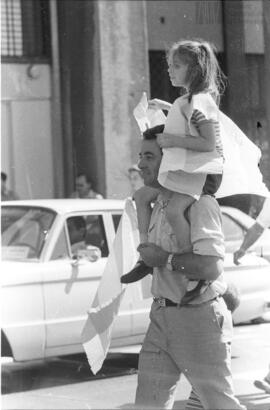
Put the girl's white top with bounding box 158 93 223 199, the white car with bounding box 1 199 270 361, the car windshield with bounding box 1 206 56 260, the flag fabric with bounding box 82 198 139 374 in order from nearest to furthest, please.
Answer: the girl's white top with bounding box 158 93 223 199, the flag fabric with bounding box 82 198 139 374, the white car with bounding box 1 199 270 361, the car windshield with bounding box 1 206 56 260

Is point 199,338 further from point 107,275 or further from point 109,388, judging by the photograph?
point 109,388

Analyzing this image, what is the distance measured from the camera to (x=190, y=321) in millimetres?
3523

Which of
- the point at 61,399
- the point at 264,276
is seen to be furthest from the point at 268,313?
the point at 61,399

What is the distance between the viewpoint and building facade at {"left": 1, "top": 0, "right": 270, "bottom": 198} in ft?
24.2

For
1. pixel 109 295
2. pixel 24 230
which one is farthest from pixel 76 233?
pixel 109 295

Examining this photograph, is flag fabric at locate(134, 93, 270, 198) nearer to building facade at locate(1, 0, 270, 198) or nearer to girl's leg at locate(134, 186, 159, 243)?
girl's leg at locate(134, 186, 159, 243)

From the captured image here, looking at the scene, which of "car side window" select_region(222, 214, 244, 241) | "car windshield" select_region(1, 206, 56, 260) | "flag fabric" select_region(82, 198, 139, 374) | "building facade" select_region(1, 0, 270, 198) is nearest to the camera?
"flag fabric" select_region(82, 198, 139, 374)

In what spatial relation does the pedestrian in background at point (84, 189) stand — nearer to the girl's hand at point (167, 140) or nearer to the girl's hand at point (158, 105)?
the girl's hand at point (158, 105)

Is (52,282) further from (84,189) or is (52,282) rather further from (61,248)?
(84,189)

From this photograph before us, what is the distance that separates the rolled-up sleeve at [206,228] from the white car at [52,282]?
2639 mm

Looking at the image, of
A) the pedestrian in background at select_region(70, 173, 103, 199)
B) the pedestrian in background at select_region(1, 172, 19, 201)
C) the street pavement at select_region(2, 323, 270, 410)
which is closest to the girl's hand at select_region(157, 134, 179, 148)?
the street pavement at select_region(2, 323, 270, 410)

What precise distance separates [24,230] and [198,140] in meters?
3.06

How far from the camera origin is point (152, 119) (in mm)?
4086

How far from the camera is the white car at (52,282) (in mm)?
6266
